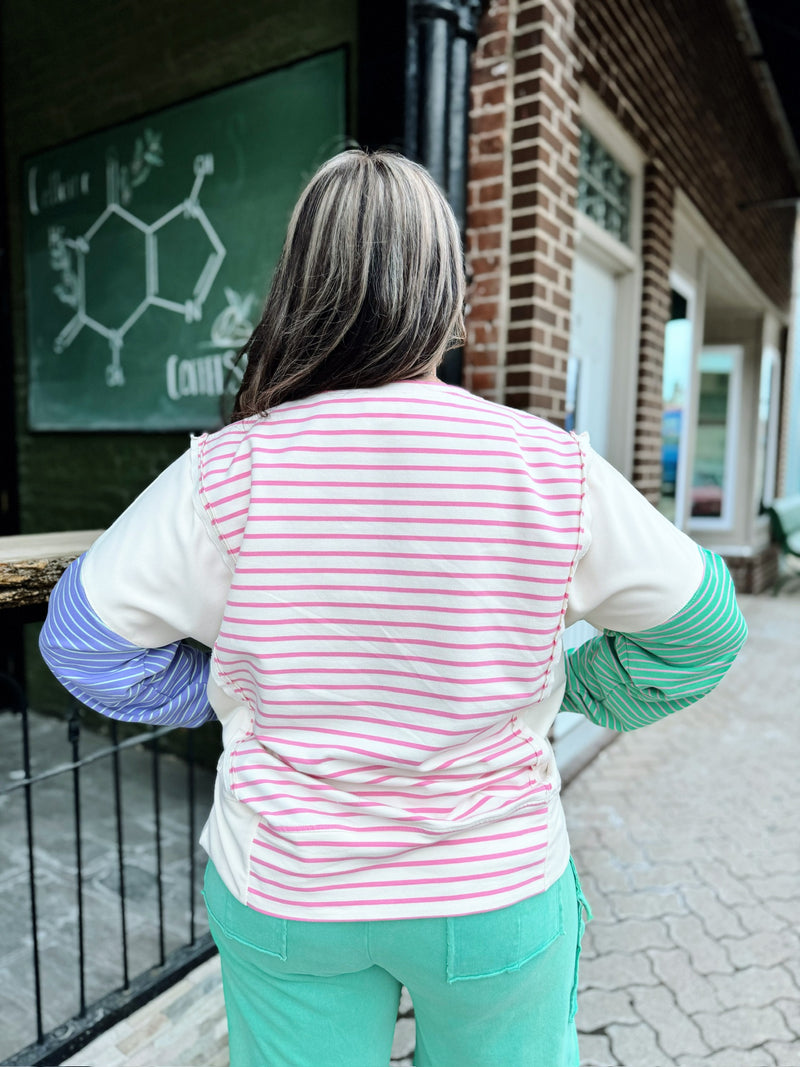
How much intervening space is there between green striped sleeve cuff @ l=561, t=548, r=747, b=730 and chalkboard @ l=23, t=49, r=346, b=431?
2.43 metres

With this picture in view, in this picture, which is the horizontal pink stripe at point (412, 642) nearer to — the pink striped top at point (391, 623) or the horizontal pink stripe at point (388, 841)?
the pink striped top at point (391, 623)

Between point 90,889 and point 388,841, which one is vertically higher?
point 388,841

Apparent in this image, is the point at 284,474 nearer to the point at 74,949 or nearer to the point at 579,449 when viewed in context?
the point at 579,449

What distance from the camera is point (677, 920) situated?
2621 mm

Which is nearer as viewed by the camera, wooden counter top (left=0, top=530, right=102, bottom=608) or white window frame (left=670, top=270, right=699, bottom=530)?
wooden counter top (left=0, top=530, right=102, bottom=608)

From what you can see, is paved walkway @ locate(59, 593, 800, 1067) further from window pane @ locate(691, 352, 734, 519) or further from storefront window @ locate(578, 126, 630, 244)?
window pane @ locate(691, 352, 734, 519)

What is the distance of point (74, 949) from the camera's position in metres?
2.45

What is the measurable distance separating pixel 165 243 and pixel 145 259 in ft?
0.57

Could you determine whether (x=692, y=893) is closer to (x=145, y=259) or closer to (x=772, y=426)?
(x=145, y=259)

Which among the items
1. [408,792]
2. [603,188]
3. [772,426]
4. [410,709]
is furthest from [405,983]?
[772,426]

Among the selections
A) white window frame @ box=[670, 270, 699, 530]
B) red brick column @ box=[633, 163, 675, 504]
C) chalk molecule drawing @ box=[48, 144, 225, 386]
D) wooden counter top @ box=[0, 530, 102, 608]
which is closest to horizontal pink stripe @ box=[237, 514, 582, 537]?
wooden counter top @ box=[0, 530, 102, 608]

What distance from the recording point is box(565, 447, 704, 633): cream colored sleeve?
88cm

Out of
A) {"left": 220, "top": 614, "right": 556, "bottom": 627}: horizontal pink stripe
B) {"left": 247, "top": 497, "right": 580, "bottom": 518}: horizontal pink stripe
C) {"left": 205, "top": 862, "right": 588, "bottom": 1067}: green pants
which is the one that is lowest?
{"left": 205, "top": 862, "right": 588, "bottom": 1067}: green pants

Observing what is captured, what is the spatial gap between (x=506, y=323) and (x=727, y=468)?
692cm
